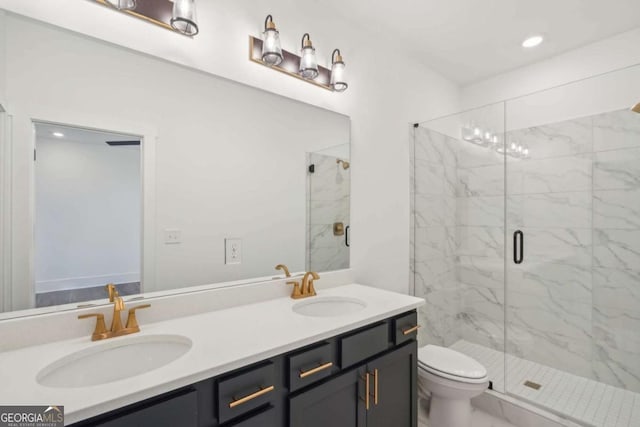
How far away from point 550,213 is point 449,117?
A: 1.13 meters

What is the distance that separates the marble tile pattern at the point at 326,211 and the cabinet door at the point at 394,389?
0.67 m

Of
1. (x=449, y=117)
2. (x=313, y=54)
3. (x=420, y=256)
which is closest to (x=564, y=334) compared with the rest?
(x=420, y=256)

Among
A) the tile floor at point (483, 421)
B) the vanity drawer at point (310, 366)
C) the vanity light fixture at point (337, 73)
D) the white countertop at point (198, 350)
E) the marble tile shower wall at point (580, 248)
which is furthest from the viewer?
the marble tile shower wall at point (580, 248)

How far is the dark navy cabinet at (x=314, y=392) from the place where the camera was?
0.84 m

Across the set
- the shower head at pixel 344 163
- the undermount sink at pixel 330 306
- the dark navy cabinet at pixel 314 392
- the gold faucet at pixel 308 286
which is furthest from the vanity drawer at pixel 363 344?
the shower head at pixel 344 163

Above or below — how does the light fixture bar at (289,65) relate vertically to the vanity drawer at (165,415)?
above

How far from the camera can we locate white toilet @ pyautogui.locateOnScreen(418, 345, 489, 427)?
1.72 m

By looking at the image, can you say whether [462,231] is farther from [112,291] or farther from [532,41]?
[112,291]

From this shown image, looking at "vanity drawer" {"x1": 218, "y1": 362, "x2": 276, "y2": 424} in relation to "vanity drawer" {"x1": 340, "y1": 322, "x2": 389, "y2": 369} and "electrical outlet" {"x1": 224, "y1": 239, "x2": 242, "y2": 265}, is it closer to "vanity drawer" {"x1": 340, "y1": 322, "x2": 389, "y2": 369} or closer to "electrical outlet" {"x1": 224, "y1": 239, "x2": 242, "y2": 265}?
"vanity drawer" {"x1": 340, "y1": 322, "x2": 389, "y2": 369}

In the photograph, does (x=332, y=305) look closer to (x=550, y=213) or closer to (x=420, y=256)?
(x=420, y=256)

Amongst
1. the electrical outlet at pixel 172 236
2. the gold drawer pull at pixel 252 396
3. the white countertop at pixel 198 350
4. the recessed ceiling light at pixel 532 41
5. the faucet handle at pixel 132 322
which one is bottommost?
the gold drawer pull at pixel 252 396

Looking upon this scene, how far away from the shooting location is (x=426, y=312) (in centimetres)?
259

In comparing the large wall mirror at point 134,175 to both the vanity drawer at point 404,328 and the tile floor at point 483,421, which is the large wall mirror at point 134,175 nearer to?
the vanity drawer at point 404,328

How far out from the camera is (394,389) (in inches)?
58.5
